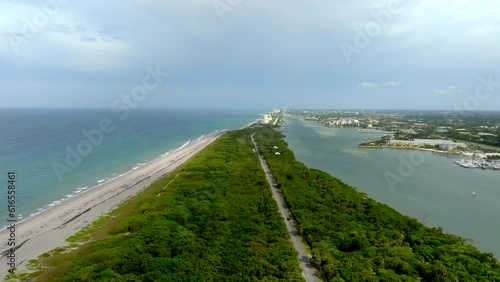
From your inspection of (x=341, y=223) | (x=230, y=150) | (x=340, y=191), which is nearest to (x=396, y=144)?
(x=230, y=150)

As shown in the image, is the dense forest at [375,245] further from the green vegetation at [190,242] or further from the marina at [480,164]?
the marina at [480,164]

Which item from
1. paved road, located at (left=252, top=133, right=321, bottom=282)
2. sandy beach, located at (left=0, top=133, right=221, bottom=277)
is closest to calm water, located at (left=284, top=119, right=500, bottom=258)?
paved road, located at (left=252, top=133, right=321, bottom=282)

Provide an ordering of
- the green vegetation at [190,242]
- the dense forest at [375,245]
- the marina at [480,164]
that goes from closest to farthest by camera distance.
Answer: the green vegetation at [190,242] < the dense forest at [375,245] < the marina at [480,164]

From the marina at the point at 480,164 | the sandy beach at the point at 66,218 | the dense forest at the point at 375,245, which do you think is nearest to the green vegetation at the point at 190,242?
the sandy beach at the point at 66,218

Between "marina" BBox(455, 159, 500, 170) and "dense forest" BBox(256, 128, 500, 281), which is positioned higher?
"dense forest" BBox(256, 128, 500, 281)

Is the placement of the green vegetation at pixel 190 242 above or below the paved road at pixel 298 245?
above

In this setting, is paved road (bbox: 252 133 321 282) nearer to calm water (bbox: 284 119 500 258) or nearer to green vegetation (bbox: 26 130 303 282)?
green vegetation (bbox: 26 130 303 282)
